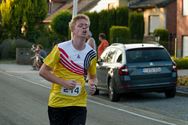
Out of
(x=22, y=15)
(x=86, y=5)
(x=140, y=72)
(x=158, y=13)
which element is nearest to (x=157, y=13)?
(x=158, y=13)

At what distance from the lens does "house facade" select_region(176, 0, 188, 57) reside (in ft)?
125

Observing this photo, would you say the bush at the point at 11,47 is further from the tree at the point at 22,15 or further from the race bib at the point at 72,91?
the race bib at the point at 72,91

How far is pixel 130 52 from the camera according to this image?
15.5 m

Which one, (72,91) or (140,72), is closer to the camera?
(72,91)

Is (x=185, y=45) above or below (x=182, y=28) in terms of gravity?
below

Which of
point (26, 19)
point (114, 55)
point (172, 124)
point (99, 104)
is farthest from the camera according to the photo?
point (26, 19)

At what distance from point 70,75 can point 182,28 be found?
33.9 m

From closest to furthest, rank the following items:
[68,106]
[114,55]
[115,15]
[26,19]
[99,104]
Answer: [68,106]
[99,104]
[114,55]
[115,15]
[26,19]

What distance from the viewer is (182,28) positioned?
3931 cm

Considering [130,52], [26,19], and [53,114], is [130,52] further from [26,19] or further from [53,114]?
[26,19]

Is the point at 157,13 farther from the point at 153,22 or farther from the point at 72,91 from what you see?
the point at 72,91

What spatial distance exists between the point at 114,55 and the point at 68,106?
33.9 ft

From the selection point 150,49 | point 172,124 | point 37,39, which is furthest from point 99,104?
A: point 37,39

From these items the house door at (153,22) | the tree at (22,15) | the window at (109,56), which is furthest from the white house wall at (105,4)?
the window at (109,56)
